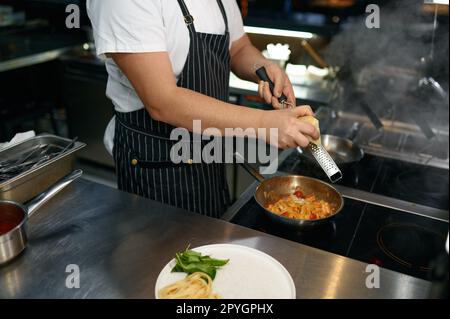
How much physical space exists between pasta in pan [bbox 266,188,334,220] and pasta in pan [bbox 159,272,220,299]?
0.44 meters

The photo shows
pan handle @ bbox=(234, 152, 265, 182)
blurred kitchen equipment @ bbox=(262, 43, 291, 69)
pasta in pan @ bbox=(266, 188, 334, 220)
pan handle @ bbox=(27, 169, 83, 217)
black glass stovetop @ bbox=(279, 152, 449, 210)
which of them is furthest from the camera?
blurred kitchen equipment @ bbox=(262, 43, 291, 69)

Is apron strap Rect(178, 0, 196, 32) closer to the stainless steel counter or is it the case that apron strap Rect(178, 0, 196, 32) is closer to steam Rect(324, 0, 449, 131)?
the stainless steel counter

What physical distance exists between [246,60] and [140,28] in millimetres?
694

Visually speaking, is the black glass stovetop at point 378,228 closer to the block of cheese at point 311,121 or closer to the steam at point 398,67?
the block of cheese at point 311,121

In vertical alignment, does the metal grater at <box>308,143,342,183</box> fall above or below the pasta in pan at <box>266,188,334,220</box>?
above

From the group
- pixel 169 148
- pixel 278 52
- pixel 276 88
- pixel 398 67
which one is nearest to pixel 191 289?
pixel 169 148

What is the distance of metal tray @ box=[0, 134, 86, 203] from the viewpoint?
1288mm

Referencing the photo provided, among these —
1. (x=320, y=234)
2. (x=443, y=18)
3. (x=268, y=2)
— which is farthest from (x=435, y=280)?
(x=268, y=2)

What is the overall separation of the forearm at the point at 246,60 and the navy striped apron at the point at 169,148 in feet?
0.37

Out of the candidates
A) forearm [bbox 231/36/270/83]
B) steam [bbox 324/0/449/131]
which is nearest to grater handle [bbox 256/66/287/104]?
forearm [bbox 231/36/270/83]

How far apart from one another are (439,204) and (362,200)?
0.35 m

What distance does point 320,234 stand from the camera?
1.43m

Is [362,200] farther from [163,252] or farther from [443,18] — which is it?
[443,18]
